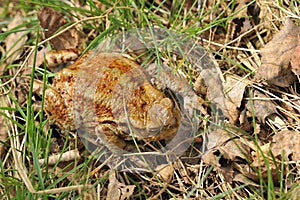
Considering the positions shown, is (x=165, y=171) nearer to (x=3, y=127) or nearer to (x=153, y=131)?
(x=153, y=131)

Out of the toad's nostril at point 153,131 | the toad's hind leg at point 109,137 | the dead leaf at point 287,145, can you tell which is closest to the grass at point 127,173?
the dead leaf at point 287,145

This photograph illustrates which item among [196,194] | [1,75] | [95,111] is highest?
[1,75]

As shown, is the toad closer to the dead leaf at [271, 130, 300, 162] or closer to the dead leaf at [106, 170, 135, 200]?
the dead leaf at [106, 170, 135, 200]

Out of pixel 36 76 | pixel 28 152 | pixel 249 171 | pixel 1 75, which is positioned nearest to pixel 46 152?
pixel 28 152

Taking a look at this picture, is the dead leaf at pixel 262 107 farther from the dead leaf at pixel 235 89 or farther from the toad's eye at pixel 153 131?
the toad's eye at pixel 153 131

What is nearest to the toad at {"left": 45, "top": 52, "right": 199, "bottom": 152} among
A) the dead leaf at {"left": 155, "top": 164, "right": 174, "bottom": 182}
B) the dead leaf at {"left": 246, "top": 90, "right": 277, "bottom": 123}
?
the dead leaf at {"left": 155, "top": 164, "right": 174, "bottom": 182}

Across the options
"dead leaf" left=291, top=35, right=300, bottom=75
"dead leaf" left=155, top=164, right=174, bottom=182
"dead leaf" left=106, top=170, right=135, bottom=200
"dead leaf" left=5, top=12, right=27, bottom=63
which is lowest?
"dead leaf" left=106, top=170, right=135, bottom=200

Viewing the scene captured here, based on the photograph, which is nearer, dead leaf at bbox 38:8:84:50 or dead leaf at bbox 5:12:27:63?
dead leaf at bbox 38:8:84:50

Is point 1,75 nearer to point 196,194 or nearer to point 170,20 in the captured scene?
point 170,20
